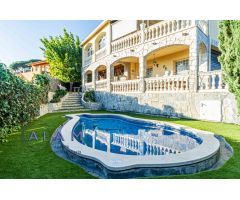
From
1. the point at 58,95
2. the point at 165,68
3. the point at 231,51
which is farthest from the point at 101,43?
the point at 231,51

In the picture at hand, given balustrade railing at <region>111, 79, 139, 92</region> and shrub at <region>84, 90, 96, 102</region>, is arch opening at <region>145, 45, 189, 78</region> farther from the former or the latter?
shrub at <region>84, 90, 96, 102</region>

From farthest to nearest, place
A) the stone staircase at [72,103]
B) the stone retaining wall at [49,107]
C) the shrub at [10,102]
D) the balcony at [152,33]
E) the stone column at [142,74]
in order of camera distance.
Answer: the stone staircase at [72,103]
the stone column at [142,74]
the stone retaining wall at [49,107]
the balcony at [152,33]
the shrub at [10,102]

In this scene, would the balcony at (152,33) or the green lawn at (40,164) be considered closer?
the green lawn at (40,164)

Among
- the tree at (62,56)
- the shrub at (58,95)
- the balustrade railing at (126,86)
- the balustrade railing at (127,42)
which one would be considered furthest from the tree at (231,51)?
the shrub at (58,95)

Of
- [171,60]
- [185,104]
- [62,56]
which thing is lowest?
[185,104]

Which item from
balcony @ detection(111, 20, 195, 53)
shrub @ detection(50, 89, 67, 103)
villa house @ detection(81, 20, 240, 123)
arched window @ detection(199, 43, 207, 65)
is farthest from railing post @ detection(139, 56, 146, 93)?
shrub @ detection(50, 89, 67, 103)

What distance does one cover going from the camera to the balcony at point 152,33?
1119 cm

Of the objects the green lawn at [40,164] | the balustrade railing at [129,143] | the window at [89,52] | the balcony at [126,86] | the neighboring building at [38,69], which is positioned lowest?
the balustrade railing at [129,143]

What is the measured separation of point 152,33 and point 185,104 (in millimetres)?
5296

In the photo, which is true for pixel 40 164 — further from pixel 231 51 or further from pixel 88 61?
pixel 88 61

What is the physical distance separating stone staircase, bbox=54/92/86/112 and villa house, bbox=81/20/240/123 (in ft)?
5.68

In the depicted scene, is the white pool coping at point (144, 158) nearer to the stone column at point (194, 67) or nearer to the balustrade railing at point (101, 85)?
the stone column at point (194, 67)

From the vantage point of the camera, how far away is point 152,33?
13047mm

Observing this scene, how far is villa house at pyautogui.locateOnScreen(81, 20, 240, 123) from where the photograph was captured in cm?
983
